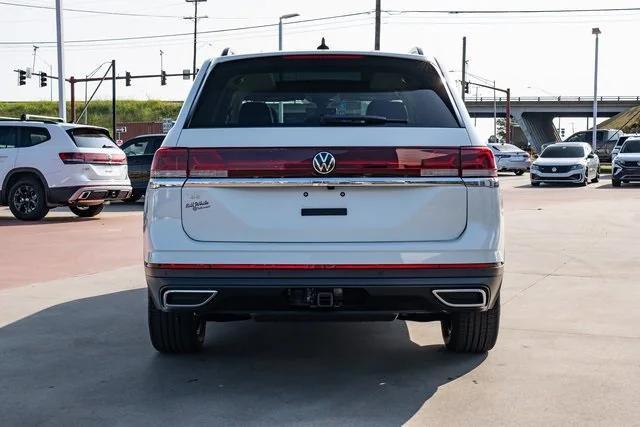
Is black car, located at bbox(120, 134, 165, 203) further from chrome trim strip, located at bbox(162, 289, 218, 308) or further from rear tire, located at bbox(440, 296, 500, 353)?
chrome trim strip, located at bbox(162, 289, 218, 308)

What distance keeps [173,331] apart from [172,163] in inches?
47.1

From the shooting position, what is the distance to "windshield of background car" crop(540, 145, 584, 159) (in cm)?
3130

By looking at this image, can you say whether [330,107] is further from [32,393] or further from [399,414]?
[32,393]

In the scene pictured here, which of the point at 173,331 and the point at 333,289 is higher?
the point at 333,289

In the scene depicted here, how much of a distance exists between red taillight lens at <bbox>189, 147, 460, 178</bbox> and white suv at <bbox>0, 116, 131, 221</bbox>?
11.7m

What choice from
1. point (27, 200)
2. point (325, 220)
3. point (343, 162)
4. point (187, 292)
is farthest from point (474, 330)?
point (27, 200)

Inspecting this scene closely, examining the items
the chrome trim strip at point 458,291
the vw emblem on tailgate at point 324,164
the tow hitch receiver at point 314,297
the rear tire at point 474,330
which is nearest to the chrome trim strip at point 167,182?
the vw emblem on tailgate at point 324,164

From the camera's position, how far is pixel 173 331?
17.8ft

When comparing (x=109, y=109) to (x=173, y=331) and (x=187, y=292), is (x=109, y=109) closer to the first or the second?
(x=173, y=331)

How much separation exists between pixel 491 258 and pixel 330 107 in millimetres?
1201

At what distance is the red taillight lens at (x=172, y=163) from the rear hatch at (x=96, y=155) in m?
11.5

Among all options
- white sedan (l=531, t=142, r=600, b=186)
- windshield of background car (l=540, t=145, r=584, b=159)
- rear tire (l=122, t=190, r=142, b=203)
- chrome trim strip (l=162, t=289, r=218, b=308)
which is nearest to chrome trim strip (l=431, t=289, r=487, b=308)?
chrome trim strip (l=162, t=289, r=218, b=308)

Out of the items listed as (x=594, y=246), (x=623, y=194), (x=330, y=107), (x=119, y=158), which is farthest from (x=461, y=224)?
(x=623, y=194)

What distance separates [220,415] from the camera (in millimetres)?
4340
